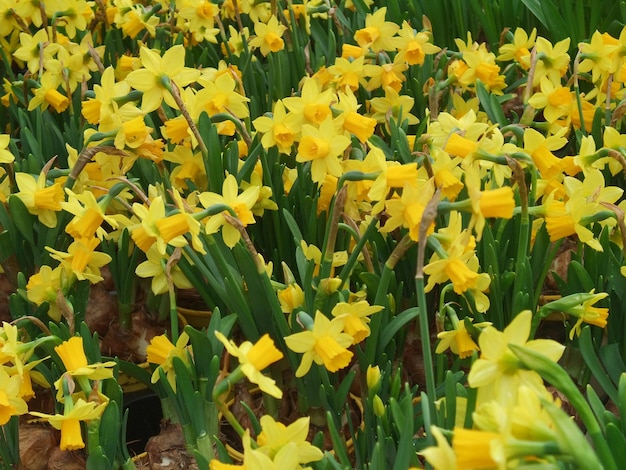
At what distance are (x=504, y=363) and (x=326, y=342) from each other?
1.27 feet

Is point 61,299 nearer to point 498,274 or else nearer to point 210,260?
point 210,260

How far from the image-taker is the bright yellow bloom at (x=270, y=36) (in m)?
2.42

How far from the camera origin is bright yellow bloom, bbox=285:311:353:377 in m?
1.23

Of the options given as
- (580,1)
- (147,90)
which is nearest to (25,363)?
(147,90)

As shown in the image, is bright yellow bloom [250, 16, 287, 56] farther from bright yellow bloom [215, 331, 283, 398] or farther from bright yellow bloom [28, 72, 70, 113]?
bright yellow bloom [215, 331, 283, 398]

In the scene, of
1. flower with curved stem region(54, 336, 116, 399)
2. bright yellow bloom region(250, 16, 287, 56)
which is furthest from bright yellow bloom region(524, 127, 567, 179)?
bright yellow bloom region(250, 16, 287, 56)

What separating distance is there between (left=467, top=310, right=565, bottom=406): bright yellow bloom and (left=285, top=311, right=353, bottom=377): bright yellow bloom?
343mm

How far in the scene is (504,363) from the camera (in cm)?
92

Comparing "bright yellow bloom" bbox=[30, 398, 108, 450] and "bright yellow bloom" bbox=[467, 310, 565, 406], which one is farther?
"bright yellow bloom" bbox=[30, 398, 108, 450]

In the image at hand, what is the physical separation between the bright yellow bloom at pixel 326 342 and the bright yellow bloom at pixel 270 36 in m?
1.38

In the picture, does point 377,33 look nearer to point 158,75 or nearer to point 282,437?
point 158,75

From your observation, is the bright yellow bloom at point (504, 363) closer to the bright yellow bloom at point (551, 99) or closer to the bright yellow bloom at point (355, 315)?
the bright yellow bloom at point (355, 315)

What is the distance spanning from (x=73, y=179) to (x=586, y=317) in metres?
1.11

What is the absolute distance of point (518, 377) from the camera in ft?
3.03
